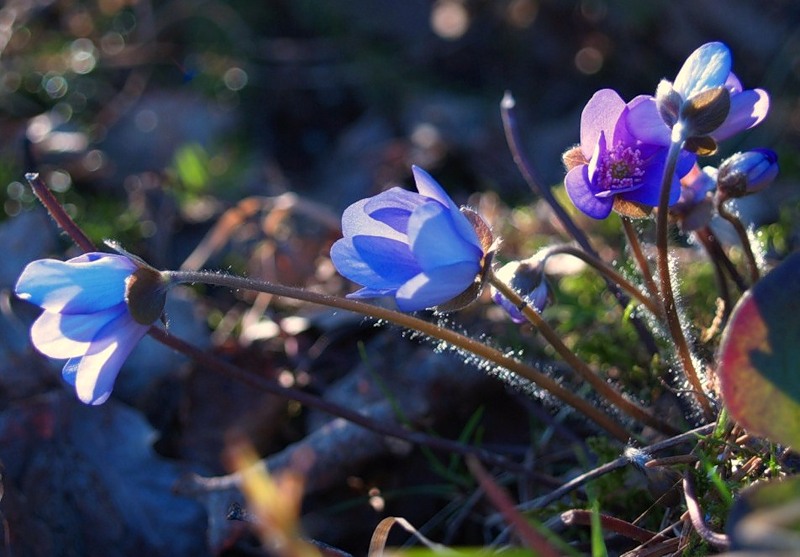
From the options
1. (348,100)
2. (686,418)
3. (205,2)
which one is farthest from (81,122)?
(686,418)

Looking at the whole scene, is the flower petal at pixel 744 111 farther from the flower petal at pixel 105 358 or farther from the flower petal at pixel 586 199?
the flower petal at pixel 105 358

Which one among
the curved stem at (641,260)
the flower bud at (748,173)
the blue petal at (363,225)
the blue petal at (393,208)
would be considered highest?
the flower bud at (748,173)

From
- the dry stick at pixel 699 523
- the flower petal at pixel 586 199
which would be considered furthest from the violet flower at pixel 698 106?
the dry stick at pixel 699 523

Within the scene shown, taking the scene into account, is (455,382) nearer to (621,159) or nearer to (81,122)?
(621,159)

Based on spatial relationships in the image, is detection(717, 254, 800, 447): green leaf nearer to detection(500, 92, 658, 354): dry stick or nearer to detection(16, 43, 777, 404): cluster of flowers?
detection(16, 43, 777, 404): cluster of flowers

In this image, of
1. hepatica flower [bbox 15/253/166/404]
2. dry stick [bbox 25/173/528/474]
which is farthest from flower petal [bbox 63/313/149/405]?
dry stick [bbox 25/173/528/474]

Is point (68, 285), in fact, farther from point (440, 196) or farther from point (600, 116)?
point (600, 116)

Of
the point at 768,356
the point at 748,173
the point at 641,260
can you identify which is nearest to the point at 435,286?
the point at 768,356
